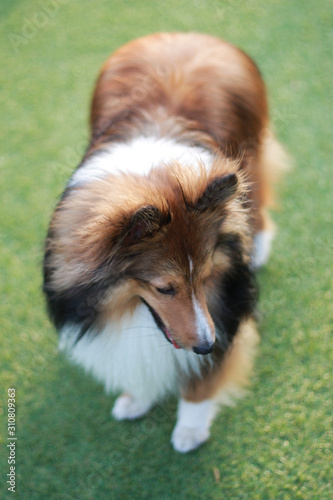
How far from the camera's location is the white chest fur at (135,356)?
1.97 metres

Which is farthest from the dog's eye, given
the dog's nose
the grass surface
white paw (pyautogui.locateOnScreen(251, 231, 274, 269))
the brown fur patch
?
white paw (pyautogui.locateOnScreen(251, 231, 274, 269))

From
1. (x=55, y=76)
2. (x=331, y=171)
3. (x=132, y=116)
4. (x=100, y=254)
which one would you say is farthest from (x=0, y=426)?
(x=55, y=76)

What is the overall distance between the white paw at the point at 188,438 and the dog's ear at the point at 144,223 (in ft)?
4.18

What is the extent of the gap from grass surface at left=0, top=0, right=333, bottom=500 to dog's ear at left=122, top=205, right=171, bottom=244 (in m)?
1.38

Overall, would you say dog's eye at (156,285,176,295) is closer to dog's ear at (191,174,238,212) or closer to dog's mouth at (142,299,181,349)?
dog's mouth at (142,299,181,349)

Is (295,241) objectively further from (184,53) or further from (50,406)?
(50,406)

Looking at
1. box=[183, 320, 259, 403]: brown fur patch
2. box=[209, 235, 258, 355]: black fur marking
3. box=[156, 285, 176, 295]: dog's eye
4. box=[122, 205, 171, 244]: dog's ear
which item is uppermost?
box=[122, 205, 171, 244]: dog's ear

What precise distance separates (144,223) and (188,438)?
4.57 ft

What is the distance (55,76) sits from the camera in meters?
4.41

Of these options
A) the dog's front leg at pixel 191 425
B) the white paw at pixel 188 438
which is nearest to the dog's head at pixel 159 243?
the dog's front leg at pixel 191 425

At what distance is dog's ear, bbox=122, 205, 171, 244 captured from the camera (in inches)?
55.7

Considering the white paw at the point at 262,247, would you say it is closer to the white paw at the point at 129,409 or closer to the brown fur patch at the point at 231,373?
the brown fur patch at the point at 231,373

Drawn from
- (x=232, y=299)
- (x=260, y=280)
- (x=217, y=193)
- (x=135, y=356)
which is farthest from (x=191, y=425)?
(x=217, y=193)

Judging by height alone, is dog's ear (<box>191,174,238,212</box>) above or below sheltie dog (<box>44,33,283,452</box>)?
above
